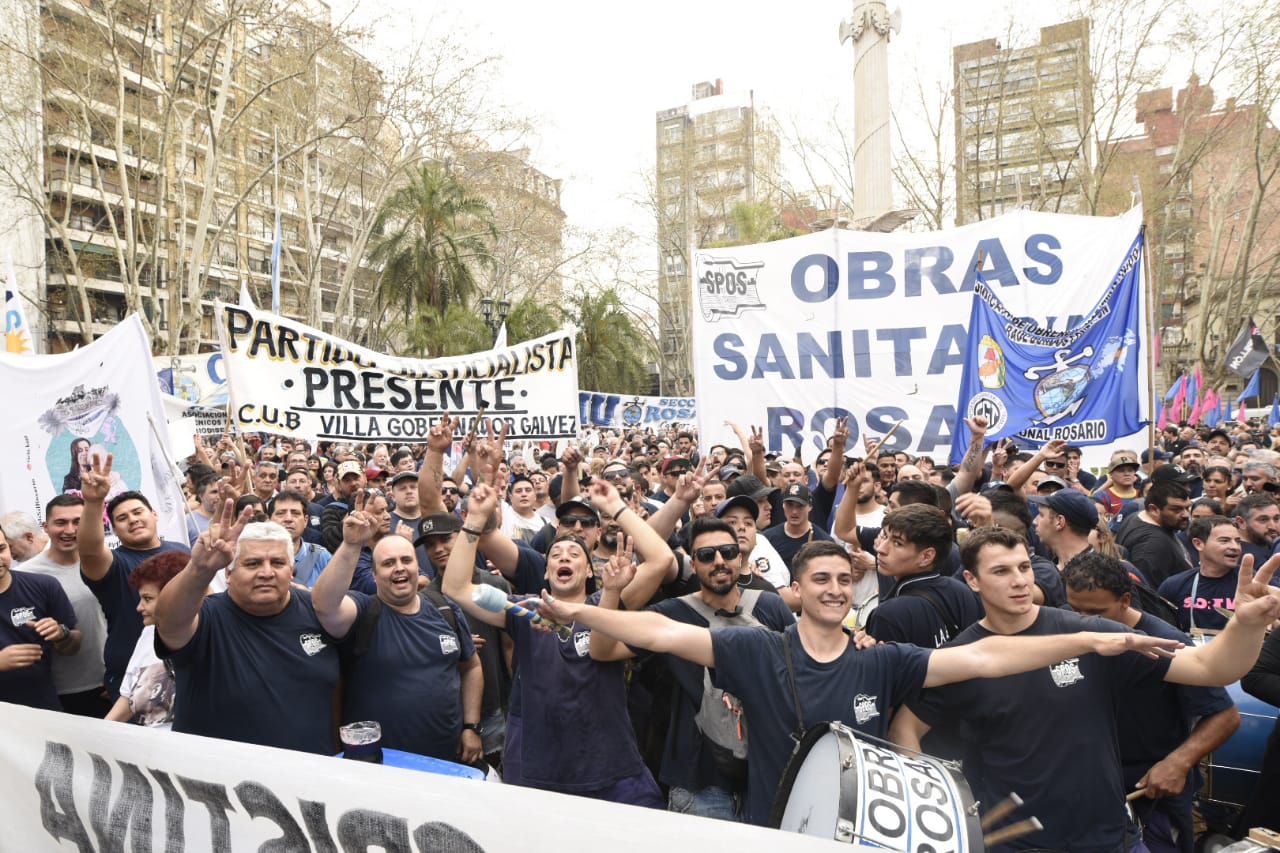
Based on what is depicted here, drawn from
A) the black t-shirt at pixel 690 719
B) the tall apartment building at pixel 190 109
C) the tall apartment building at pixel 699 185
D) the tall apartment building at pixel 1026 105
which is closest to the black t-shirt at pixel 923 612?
the black t-shirt at pixel 690 719

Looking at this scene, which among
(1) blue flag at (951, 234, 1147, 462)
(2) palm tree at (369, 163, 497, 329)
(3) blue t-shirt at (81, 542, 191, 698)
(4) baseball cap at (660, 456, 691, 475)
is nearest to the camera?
(3) blue t-shirt at (81, 542, 191, 698)

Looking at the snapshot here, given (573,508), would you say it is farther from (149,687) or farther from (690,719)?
(149,687)

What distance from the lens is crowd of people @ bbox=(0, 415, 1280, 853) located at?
291cm

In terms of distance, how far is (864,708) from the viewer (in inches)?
114

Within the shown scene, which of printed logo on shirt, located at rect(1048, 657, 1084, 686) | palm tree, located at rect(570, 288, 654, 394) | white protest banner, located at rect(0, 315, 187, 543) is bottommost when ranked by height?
printed logo on shirt, located at rect(1048, 657, 1084, 686)

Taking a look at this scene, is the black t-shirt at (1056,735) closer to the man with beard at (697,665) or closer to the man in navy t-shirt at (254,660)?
the man with beard at (697,665)

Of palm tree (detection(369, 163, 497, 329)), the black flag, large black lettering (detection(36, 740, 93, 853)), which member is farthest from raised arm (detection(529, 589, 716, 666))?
palm tree (detection(369, 163, 497, 329))

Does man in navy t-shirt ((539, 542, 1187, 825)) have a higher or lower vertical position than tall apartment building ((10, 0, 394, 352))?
lower

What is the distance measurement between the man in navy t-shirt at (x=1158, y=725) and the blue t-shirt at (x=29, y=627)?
4.25m

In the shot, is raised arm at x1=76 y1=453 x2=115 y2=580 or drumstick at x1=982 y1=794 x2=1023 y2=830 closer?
drumstick at x1=982 y1=794 x2=1023 y2=830

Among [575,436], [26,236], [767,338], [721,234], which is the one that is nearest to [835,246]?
[767,338]

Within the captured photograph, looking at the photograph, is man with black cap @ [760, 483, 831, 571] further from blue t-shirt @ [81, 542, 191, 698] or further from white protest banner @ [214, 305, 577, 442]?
blue t-shirt @ [81, 542, 191, 698]

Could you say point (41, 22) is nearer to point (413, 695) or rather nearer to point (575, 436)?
point (575, 436)

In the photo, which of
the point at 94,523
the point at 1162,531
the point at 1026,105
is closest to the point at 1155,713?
the point at 1162,531
